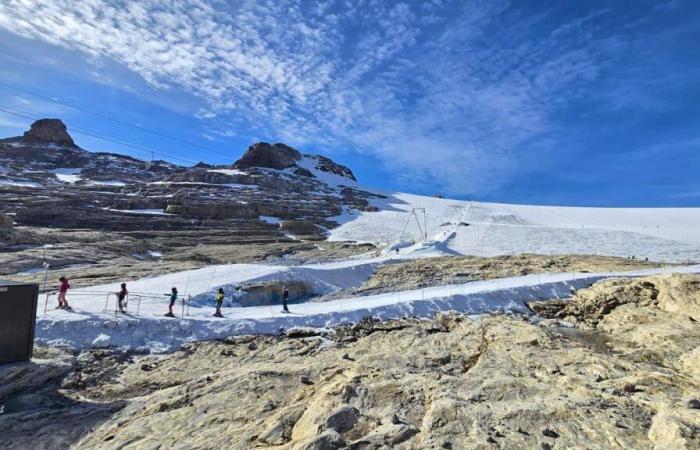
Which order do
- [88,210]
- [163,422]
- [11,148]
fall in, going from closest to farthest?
[163,422] < [88,210] < [11,148]

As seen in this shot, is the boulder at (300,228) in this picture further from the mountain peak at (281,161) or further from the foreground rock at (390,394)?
the mountain peak at (281,161)

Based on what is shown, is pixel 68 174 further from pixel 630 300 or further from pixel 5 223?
pixel 630 300

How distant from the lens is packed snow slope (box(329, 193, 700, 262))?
49.7m

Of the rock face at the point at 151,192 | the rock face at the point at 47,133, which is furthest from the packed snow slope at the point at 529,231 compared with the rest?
the rock face at the point at 47,133

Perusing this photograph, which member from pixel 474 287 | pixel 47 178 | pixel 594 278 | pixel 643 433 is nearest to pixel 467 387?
pixel 643 433

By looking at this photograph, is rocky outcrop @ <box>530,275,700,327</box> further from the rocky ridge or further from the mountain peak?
the mountain peak

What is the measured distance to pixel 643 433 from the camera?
7879 mm

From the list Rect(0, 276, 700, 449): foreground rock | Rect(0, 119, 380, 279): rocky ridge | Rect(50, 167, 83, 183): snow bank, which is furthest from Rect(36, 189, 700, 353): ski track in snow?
Rect(50, 167, 83, 183): snow bank

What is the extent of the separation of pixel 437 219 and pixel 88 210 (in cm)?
6382

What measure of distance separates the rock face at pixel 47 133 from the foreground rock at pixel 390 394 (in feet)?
504

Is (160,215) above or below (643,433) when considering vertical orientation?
→ above

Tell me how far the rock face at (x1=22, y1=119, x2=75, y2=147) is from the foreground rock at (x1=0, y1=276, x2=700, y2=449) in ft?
504

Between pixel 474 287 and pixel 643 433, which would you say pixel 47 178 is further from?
pixel 643 433

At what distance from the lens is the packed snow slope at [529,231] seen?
4972 cm
